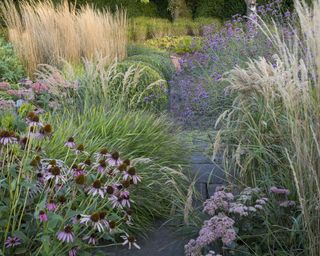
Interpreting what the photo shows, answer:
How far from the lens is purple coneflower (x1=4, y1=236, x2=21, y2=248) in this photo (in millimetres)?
2197

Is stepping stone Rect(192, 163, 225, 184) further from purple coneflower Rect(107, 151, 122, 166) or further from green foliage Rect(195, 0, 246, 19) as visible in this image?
green foliage Rect(195, 0, 246, 19)

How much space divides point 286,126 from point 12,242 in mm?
1720

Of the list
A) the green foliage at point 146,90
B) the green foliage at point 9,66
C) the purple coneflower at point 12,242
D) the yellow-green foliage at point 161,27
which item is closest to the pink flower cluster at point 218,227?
the purple coneflower at point 12,242

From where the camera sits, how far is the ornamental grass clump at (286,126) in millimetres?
2402

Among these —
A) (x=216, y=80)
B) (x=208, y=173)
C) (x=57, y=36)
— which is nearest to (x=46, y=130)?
(x=208, y=173)

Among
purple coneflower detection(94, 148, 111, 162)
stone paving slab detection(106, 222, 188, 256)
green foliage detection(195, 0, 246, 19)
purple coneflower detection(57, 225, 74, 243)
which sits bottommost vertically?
stone paving slab detection(106, 222, 188, 256)

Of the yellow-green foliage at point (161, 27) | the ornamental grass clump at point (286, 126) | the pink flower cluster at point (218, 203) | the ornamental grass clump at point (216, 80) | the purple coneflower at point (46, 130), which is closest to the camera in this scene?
the purple coneflower at point (46, 130)

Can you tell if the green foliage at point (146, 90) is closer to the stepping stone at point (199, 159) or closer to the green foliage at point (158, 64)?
the green foliage at point (158, 64)

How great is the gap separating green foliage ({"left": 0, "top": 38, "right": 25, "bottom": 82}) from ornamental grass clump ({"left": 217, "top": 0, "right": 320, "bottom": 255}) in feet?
11.4

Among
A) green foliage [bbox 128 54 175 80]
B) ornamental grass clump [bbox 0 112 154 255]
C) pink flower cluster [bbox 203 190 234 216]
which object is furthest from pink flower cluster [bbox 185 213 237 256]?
green foliage [bbox 128 54 175 80]

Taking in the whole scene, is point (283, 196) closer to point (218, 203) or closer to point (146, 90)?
point (218, 203)

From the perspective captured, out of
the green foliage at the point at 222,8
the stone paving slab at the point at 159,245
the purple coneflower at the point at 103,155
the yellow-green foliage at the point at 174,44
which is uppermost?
the green foliage at the point at 222,8

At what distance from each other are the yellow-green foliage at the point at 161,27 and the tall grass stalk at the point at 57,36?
6527 mm

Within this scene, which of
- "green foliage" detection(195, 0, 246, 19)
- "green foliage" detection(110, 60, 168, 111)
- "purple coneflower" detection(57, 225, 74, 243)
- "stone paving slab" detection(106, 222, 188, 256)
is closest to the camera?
"purple coneflower" detection(57, 225, 74, 243)
